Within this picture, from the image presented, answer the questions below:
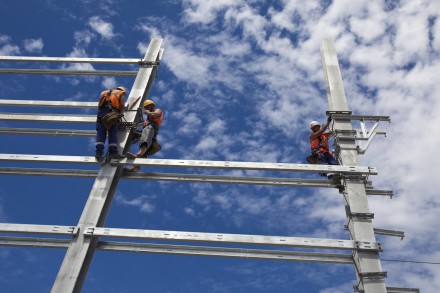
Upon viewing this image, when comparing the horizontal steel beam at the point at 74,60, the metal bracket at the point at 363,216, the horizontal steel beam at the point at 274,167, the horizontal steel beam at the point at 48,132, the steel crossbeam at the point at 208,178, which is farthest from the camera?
the horizontal steel beam at the point at 74,60

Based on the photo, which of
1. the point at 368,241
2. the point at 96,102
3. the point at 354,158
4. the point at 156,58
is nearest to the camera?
the point at 368,241

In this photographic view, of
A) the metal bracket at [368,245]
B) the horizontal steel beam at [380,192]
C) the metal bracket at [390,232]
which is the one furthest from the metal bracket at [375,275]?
the horizontal steel beam at [380,192]

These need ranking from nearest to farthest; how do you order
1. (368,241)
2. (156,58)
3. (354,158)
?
(368,241) < (354,158) < (156,58)

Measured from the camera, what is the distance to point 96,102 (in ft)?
26.6

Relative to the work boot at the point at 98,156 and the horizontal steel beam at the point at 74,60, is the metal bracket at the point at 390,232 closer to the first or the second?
the work boot at the point at 98,156

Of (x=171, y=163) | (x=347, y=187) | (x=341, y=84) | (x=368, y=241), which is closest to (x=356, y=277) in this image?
(x=368, y=241)

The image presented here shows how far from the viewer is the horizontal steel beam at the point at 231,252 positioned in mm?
5922

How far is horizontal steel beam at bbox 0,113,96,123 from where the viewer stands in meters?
7.70

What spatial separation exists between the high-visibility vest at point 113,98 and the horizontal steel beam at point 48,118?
41 centimetres

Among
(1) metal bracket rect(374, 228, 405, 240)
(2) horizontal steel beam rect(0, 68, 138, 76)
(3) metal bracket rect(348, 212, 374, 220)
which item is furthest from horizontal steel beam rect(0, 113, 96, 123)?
(1) metal bracket rect(374, 228, 405, 240)

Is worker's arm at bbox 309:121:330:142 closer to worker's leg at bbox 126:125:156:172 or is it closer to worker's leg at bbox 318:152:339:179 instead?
worker's leg at bbox 318:152:339:179

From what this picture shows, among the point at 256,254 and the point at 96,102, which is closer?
the point at 256,254

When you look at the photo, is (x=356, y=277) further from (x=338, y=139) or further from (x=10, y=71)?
(x=10, y=71)

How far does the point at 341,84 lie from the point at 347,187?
2.42m
